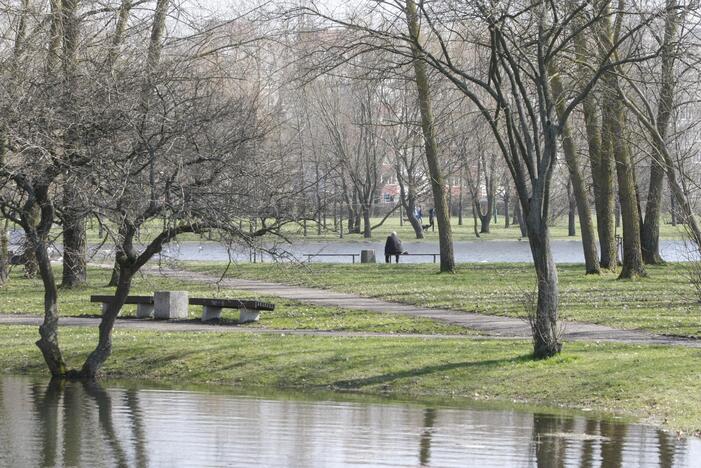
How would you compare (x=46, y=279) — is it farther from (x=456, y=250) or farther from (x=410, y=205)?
(x=410, y=205)

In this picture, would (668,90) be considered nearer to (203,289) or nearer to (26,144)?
(203,289)

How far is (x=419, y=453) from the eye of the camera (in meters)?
11.8

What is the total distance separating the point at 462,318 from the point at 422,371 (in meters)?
6.52

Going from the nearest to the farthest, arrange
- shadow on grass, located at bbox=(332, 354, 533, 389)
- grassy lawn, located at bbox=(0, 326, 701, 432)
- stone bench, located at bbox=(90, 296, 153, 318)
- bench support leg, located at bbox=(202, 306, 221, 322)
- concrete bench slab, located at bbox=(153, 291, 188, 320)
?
grassy lawn, located at bbox=(0, 326, 701, 432) → shadow on grass, located at bbox=(332, 354, 533, 389) → bench support leg, located at bbox=(202, 306, 221, 322) → concrete bench slab, located at bbox=(153, 291, 188, 320) → stone bench, located at bbox=(90, 296, 153, 318)

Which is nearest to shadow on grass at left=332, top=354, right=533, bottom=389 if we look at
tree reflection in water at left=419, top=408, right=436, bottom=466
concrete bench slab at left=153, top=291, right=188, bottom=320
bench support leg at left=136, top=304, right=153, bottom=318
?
tree reflection in water at left=419, top=408, right=436, bottom=466

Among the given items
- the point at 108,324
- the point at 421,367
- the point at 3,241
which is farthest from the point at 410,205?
the point at 108,324

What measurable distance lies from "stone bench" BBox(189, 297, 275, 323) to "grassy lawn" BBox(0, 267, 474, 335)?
27cm

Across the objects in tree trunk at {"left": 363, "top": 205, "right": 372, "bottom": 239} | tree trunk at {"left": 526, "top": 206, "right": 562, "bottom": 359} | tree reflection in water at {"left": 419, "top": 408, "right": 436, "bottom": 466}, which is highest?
tree trunk at {"left": 363, "top": 205, "right": 372, "bottom": 239}

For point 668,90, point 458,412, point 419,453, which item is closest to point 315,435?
point 419,453

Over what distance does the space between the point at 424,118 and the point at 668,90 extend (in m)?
7.86

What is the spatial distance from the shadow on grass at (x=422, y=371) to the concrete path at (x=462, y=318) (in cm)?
132

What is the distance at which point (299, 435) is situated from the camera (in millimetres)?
12750

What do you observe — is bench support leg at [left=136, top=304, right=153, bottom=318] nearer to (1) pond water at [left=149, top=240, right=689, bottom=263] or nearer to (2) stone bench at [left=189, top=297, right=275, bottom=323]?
(2) stone bench at [left=189, top=297, right=275, bottom=323]

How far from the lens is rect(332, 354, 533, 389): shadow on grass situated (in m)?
16.5
